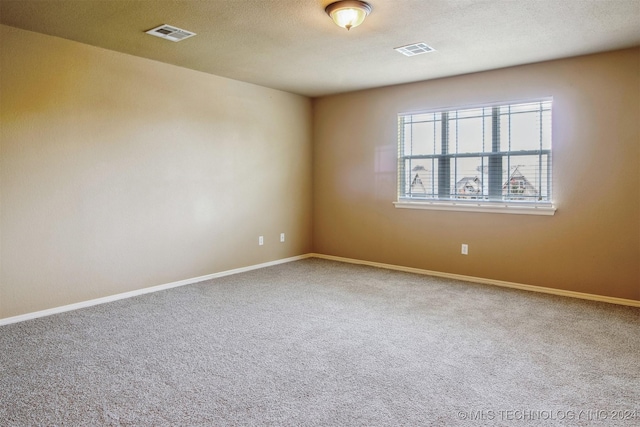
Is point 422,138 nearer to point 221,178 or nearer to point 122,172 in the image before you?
point 221,178

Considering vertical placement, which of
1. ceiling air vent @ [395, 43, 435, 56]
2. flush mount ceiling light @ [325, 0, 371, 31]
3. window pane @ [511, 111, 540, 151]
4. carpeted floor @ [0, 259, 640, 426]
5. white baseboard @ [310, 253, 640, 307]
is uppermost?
ceiling air vent @ [395, 43, 435, 56]

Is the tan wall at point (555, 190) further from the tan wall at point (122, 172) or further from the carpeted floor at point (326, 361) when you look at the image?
the tan wall at point (122, 172)

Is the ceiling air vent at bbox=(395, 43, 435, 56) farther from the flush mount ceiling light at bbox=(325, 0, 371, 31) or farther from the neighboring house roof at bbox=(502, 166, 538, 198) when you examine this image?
the neighboring house roof at bbox=(502, 166, 538, 198)

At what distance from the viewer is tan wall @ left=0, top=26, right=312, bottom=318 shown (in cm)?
356

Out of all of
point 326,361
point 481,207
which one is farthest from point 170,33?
point 481,207

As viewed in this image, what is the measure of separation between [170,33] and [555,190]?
399 centimetres

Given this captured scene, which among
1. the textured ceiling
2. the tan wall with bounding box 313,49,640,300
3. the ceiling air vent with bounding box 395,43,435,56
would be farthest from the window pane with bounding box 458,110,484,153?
the ceiling air vent with bounding box 395,43,435,56

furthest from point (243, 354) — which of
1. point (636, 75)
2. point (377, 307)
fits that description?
point (636, 75)

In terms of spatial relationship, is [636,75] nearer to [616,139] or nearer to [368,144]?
[616,139]

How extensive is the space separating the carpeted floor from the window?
116cm

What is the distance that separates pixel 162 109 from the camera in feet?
14.8

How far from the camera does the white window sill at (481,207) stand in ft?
14.7

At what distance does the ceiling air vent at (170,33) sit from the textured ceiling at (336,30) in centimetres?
7

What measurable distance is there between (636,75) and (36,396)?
523 cm
